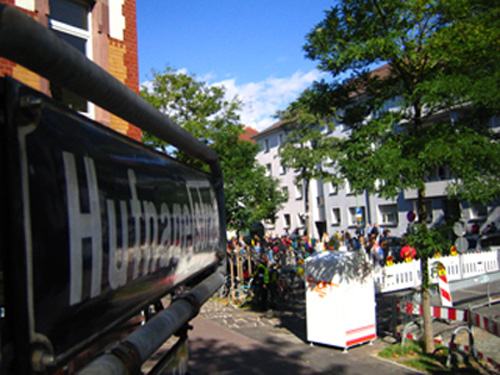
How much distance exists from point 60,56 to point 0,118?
0.22 meters

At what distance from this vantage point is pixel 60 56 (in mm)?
1044

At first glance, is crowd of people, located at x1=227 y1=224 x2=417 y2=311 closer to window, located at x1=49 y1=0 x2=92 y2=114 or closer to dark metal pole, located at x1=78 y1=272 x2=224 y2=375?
window, located at x1=49 y1=0 x2=92 y2=114

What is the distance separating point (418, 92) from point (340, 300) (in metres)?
4.26

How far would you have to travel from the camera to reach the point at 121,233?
1450 millimetres

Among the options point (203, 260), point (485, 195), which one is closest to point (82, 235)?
point (203, 260)

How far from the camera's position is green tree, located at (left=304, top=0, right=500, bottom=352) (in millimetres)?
7109

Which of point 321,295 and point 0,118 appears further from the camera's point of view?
point 321,295

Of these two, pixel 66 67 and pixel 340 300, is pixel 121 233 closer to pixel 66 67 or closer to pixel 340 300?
pixel 66 67

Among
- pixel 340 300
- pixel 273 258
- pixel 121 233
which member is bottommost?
pixel 273 258

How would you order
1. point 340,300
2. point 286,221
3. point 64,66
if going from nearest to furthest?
point 64,66, point 340,300, point 286,221

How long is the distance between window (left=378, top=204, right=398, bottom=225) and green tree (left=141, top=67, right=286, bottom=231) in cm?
1489

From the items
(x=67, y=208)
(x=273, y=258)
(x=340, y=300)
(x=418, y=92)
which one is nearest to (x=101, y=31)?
(x=418, y=92)

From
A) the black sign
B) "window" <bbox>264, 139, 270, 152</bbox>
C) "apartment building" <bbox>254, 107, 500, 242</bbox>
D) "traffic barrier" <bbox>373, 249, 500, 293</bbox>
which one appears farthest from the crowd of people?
"window" <bbox>264, 139, 270, 152</bbox>

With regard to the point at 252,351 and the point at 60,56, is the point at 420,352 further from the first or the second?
the point at 60,56
